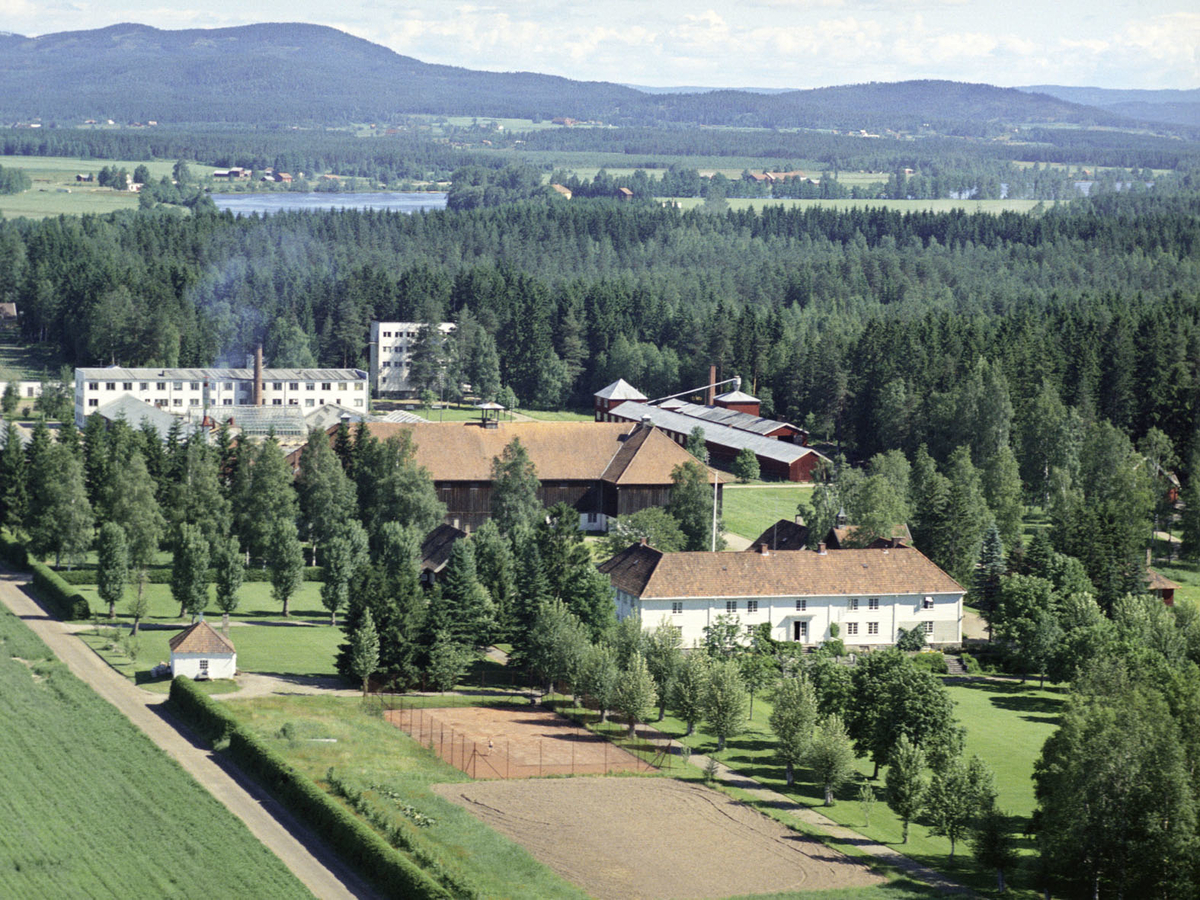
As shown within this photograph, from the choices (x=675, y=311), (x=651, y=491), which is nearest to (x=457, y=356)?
(x=675, y=311)

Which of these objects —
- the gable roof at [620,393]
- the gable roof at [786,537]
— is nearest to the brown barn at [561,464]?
the gable roof at [786,537]

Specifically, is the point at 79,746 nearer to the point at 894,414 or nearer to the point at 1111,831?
the point at 1111,831

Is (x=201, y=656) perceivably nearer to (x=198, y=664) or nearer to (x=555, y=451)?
(x=198, y=664)

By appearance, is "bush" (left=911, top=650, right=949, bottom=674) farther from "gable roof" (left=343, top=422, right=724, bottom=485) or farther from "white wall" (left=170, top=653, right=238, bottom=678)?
"white wall" (left=170, top=653, right=238, bottom=678)

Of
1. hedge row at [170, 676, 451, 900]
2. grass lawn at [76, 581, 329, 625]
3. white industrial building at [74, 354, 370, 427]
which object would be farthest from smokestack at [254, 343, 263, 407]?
hedge row at [170, 676, 451, 900]

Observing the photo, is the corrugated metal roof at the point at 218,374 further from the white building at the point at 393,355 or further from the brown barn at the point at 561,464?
the brown barn at the point at 561,464

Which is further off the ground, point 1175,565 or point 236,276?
point 236,276

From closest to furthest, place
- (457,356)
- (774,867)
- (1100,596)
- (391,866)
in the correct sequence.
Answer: (391,866), (774,867), (1100,596), (457,356)
